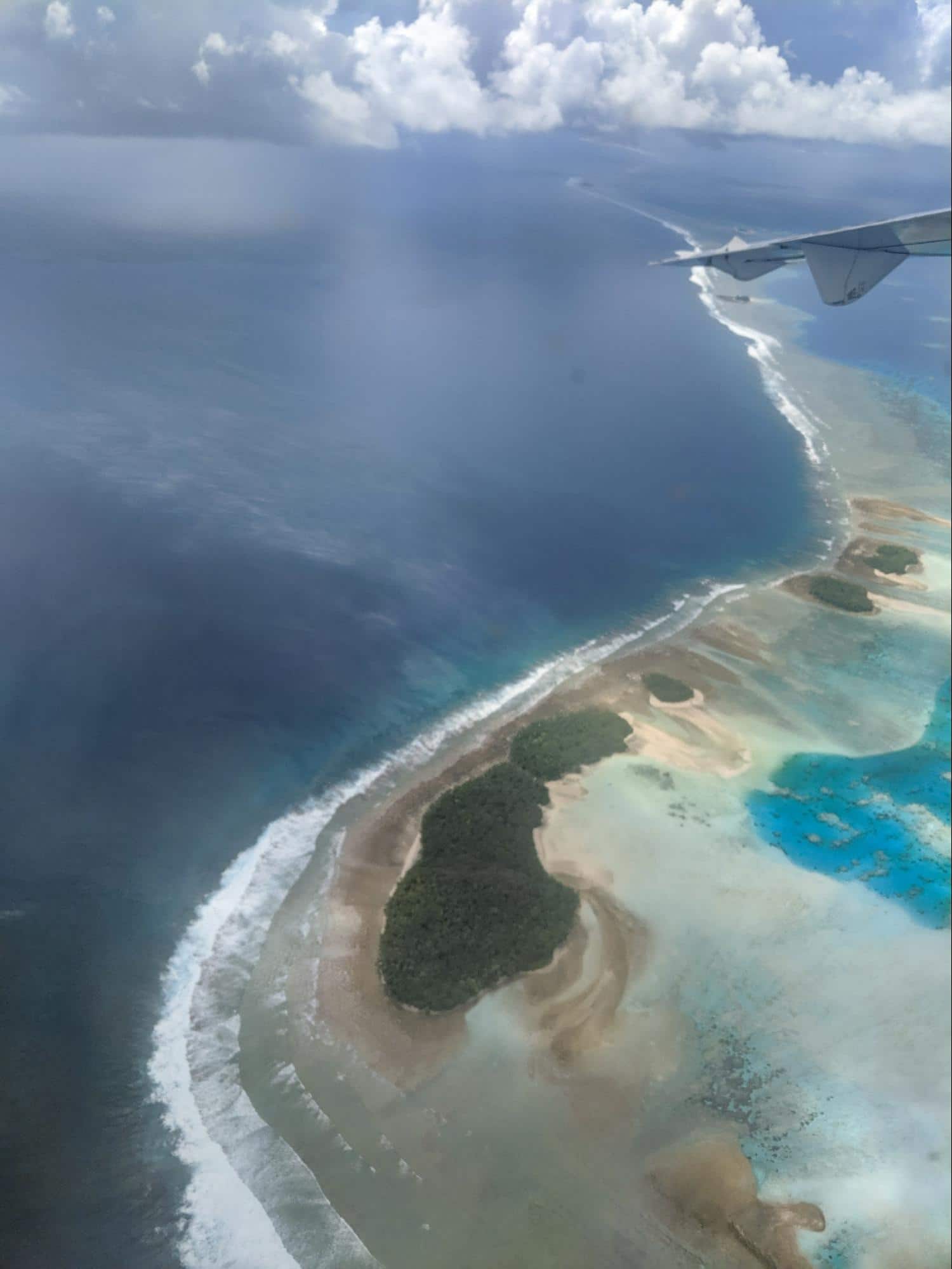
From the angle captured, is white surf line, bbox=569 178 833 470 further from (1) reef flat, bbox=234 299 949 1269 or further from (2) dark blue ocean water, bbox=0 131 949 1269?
(1) reef flat, bbox=234 299 949 1269

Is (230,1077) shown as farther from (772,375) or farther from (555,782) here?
(772,375)

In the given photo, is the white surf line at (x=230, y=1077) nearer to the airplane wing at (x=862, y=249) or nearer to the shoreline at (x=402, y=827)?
the shoreline at (x=402, y=827)

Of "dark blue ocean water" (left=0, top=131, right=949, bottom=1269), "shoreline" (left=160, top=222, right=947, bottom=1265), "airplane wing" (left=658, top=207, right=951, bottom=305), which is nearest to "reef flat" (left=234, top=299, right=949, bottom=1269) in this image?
"shoreline" (left=160, top=222, right=947, bottom=1265)

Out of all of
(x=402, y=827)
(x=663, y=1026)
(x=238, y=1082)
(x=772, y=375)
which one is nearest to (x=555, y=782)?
(x=402, y=827)

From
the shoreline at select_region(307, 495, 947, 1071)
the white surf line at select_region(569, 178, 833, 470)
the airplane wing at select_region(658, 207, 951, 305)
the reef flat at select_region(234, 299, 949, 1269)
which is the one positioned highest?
the airplane wing at select_region(658, 207, 951, 305)

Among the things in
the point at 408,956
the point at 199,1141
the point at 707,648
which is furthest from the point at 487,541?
the point at 199,1141

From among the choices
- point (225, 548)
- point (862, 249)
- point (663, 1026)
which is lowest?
point (663, 1026)
